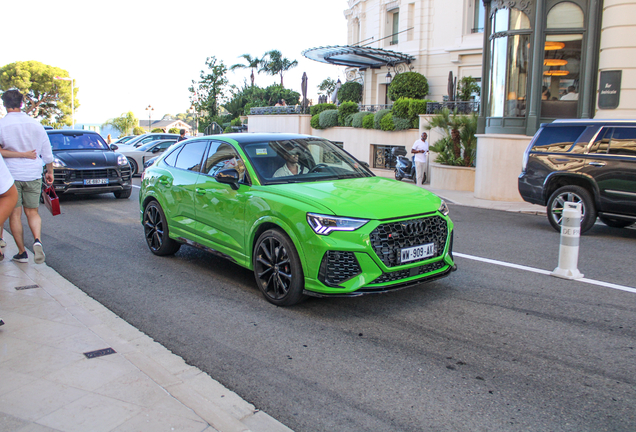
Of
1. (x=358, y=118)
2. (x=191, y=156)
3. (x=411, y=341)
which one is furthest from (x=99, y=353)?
(x=358, y=118)

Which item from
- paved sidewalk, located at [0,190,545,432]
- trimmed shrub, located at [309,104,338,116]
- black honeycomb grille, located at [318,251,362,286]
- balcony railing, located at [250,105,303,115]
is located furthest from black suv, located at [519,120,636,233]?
balcony railing, located at [250,105,303,115]

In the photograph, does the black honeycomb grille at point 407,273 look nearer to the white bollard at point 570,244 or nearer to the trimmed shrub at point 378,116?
the white bollard at point 570,244

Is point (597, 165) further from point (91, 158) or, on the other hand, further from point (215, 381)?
point (91, 158)

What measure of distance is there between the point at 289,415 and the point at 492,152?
1221cm

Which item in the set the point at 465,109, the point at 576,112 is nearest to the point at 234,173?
the point at 576,112

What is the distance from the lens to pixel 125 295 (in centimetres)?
597

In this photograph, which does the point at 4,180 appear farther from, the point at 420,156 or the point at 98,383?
the point at 420,156

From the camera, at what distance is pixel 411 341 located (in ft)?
15.1

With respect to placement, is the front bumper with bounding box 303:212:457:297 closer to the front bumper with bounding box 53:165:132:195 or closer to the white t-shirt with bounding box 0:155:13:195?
the white t-shirt with bounding box 0:155:13:195

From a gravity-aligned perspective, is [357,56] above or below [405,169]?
above

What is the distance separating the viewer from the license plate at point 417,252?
5035 mm

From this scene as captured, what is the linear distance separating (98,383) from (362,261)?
2.31 meters

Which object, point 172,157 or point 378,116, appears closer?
point 172,157

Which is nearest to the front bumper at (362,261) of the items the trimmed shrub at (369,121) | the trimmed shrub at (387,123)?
the trimmed shrub at (387,123)
